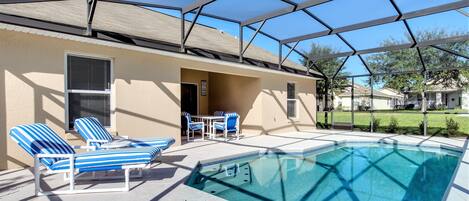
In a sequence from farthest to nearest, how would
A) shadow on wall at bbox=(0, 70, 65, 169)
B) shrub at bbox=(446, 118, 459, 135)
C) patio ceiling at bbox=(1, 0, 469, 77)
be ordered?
shrub at bbox=(446, 118, 459, 135) < patio ceiling at bbox=(1, 0, 469, 77) < shadow on wall at bbox=(0, 70, 65, 169)

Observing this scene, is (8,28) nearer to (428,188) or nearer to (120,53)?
(120,53)

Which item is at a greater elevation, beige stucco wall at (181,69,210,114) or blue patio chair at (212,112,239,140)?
beige stucco wall at (181,69,210,114)

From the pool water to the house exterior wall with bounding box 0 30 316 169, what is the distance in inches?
100.0

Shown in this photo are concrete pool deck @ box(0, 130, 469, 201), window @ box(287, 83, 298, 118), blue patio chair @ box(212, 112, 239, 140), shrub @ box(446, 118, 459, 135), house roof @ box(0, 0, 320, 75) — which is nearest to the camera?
concrete pool deck @ box(0, 130, 469, 201)

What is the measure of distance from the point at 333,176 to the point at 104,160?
4.84 m

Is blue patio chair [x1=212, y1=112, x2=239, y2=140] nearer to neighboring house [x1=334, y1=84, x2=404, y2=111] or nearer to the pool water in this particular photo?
the pool water

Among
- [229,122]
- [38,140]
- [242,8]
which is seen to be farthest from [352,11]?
[38,140]

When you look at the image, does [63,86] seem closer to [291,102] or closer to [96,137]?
[96,137]

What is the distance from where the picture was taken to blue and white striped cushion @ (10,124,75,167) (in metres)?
4.12

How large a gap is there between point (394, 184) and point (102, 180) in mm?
5753

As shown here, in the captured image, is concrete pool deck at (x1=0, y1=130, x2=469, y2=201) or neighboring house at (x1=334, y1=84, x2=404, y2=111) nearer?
concrete pool deck at (x1=0, y1=130, x2=469, y2=201)

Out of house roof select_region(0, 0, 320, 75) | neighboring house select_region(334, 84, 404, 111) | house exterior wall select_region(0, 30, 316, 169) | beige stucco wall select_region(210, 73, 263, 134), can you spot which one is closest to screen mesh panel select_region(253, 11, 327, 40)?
house roof select_region(0, 0, 320, 75)

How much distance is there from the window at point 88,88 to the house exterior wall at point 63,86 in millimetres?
187

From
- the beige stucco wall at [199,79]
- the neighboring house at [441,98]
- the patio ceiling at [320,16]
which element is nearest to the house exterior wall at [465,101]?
the neighboring house at [441,98]
